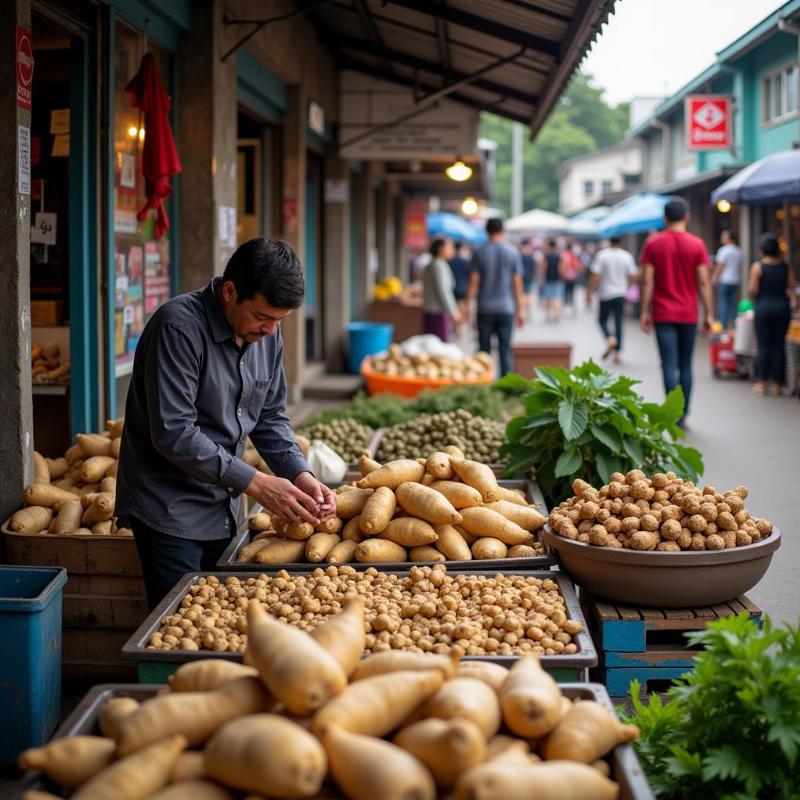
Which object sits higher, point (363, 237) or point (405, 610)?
point (363, 237)

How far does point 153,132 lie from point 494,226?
6946 millimetres

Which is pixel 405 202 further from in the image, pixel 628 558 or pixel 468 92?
pixel 628 558

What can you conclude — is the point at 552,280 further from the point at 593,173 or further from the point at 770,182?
the point at 593,173

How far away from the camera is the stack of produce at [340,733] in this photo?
7.64 ft

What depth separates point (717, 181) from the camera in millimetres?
29656

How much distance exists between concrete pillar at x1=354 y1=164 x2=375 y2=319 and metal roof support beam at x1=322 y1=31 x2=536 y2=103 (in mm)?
5194

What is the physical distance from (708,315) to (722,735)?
31.0ft

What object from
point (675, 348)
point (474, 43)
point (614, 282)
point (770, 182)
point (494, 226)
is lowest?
point (675, 348)

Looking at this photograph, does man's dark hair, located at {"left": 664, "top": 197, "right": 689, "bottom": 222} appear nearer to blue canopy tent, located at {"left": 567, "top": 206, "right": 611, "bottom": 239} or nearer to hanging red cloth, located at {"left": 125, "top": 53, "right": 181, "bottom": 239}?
hanging red cloth, located at {"left": 125, "top": 53, "right": 181, "bottom": 239}

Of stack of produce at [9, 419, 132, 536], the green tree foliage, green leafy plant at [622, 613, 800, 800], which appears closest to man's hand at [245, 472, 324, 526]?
stack of produce at [9, 419, 132, 536]

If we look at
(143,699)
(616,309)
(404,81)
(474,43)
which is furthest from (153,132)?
(616,309)

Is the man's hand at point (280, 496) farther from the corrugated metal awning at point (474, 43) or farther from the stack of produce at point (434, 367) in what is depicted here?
the stack of produce at point (434, 367)

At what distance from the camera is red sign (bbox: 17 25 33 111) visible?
17.2ft

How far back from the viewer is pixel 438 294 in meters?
15.6
